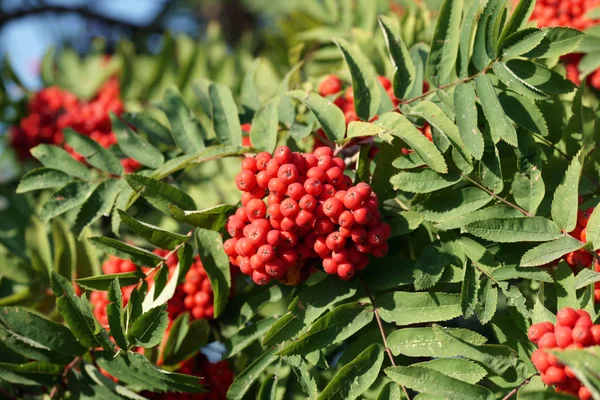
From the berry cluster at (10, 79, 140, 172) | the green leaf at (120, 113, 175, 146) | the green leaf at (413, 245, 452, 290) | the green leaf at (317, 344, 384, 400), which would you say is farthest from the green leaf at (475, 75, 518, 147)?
the berry cluster at (10, 79, 140, 172)

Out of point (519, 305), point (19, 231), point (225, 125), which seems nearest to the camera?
point (519, 305)

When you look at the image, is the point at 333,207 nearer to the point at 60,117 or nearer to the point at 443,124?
the point at 443,124

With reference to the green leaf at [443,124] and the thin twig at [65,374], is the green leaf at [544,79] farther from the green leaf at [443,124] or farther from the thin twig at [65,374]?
the thin twig at [65,374]

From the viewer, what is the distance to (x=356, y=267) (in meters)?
1.77

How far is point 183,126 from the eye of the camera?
7.34ft

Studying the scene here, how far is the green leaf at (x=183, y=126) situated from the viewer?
220cm

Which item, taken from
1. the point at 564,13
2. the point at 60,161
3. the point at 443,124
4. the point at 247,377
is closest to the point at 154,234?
the point at 247,377

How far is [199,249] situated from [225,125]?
0.48 meters

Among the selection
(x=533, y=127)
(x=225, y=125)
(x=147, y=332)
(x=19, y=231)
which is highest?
(x=533, y=127)

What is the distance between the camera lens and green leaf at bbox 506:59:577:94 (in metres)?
1.78

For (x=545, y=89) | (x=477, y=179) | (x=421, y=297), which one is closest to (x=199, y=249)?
(x=421, y=297)

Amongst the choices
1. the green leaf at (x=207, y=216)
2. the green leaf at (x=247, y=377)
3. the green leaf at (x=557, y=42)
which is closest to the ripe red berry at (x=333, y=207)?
the green leaf at (x=207, y=216)

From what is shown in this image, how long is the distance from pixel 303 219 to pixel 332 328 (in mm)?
310

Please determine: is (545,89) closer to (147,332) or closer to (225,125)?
(225,125)
